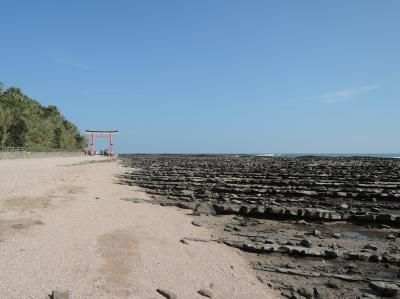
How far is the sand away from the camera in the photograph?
6.22 metres

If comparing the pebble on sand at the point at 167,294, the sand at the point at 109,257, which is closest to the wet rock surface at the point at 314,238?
the sand at the point at 109,257

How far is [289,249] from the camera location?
898cm

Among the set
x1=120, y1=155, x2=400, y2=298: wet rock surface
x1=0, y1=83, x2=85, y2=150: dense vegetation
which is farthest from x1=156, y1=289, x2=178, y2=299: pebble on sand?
x1=0, y1=83, x2=85, y2=150: dense vegetation

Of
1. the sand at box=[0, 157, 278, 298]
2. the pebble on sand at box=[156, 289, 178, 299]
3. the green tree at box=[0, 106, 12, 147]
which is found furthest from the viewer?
the green tree at box=[0, 106, 12, 147]

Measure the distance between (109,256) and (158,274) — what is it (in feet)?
4.63

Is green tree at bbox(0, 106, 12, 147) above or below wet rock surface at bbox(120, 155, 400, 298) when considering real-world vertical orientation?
above

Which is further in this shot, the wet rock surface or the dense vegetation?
the dense vegetation

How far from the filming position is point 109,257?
7664 millimetres

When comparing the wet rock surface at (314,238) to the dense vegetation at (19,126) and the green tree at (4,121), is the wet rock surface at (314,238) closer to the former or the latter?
the green tree at (4,121)

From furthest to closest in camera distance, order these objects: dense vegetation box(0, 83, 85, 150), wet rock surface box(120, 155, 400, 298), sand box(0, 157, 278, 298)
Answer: dense vegetation box(0, 83, 85, 150) < wet rock surface box(120, 155, 400, 298) < sand box(0, 157, 278, 298)

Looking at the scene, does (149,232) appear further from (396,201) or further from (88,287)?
(396,201)

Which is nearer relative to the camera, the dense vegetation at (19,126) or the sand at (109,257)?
the sand at (109,257)

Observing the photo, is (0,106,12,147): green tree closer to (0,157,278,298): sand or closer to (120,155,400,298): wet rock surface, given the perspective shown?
(120,155,400,298): wet rock surface

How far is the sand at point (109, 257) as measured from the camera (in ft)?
20.4
